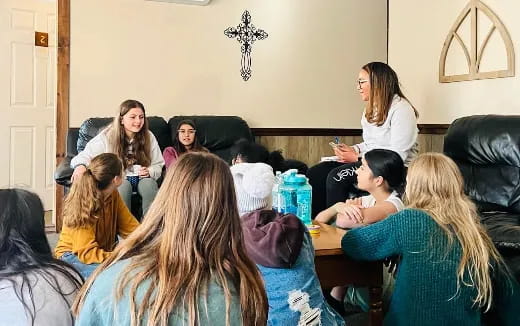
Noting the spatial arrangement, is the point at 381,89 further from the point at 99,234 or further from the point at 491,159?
the point at 99,234

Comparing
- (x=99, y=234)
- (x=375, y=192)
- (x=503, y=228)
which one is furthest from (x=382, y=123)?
(x=99, y=234)

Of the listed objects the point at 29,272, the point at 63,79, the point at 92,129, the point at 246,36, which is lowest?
the point at 29,272

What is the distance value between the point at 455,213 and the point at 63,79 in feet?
A: 10.7

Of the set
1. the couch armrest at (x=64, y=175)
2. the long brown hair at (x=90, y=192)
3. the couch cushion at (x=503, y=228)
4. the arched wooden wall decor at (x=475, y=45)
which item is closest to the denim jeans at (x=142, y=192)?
the couch armrest at (x=64, y=175)

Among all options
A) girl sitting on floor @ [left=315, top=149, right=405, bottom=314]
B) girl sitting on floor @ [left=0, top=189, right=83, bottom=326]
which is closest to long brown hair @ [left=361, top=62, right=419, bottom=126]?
girl sitting on floor @ [left=315, top=149, right=405, bottom=314]

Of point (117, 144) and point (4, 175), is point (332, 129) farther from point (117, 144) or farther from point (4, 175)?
point (4, 175)

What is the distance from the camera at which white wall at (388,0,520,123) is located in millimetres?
3434

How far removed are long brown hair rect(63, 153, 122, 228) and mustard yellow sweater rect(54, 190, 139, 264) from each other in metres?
0.05

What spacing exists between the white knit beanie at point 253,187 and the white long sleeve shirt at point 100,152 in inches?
65.8

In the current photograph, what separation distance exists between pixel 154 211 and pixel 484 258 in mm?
1095

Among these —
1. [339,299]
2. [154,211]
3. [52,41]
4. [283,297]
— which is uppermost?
[52,41]

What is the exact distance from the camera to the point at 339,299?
2.62 m

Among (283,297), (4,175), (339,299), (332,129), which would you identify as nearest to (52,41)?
(4,175)

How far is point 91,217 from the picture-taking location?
2.23 m
